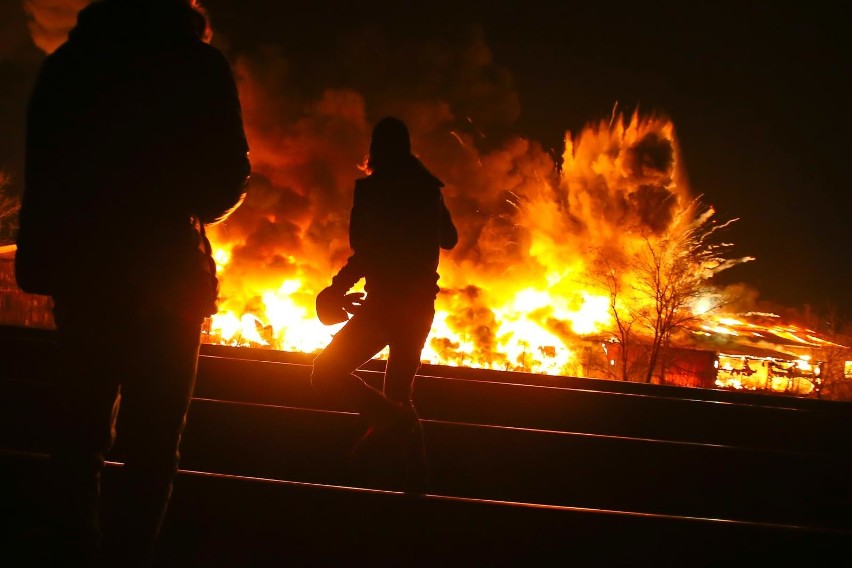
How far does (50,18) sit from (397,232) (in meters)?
18.5

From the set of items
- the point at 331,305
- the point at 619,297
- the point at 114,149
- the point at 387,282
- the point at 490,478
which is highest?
the point at 619,297

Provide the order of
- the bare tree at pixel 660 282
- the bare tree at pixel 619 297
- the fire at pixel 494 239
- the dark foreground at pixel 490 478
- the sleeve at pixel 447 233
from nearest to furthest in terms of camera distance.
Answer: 1. the dark foreground at pixel 490 478
2. the sleeve at pixel 447 233
3. the fire at pixel 494 239
4. the bare tree at pixel 660 282
5. the bare tree at pixel 619 297

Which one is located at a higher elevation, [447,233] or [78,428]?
[447,233]

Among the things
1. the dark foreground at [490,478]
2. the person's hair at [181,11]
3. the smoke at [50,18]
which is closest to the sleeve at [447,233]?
the dark foreground at [490,478]

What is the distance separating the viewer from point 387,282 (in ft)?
10.7

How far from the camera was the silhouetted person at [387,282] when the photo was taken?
325 centimetres

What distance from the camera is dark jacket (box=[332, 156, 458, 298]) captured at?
3240 mm

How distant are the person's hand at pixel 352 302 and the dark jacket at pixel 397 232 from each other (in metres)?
0.08

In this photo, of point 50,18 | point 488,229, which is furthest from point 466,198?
point 50,18

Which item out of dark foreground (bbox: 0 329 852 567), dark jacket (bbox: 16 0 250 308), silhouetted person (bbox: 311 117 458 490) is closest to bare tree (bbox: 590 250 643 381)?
dark foreground (bbox: 0 329 852 567)

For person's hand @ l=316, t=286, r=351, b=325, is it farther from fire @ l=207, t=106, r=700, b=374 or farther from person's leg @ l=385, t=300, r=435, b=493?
fire @ l=207, t=106, r=700, b=374

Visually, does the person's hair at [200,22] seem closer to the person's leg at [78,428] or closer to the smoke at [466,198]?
the person's leg at [78,428]

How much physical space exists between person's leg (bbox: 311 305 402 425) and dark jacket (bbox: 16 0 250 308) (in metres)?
1.42

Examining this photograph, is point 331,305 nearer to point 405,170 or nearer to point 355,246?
point 355,246
